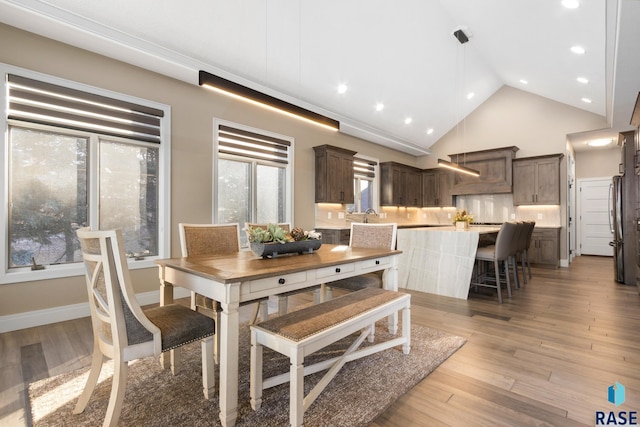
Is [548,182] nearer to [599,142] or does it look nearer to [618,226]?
[618,226]

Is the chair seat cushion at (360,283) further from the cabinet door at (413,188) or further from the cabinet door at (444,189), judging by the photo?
the cabinet door at (444,189)

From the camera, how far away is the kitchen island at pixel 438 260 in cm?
391

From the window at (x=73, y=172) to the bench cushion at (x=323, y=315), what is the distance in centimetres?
263

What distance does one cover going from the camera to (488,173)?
23.2 ft

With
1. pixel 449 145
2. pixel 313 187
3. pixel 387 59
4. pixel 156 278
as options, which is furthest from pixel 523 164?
pixel 156 278

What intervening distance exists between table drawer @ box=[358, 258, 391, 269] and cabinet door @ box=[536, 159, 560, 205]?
563cm

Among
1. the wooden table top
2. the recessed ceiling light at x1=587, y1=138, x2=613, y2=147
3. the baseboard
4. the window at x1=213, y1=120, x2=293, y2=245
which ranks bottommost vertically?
the baseboard

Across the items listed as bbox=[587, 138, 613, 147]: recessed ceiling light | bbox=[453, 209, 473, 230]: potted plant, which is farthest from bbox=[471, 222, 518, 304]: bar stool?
bbox=[587, 138, 613, 147]: recessed ceiling light

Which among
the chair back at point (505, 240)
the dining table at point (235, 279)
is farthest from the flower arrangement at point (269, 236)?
the chair back at point (505, 240)

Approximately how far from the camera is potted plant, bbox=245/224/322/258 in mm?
2190

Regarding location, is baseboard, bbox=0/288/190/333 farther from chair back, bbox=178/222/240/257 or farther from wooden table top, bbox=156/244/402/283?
wooden table top, bbox=156/244/402/283

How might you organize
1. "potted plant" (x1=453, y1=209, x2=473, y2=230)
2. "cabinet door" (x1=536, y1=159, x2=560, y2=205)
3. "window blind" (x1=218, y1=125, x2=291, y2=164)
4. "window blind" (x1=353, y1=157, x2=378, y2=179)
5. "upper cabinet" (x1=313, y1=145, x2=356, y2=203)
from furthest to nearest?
1. "window blind" (x1=353, y1=157, x2=378, y2=179)
2. "cabinet door" (x1=536, y1=159, x2=560, y2=205)
3. "upper cabinet" (x1=313, y1=145, x2=356, y2=203)
4. "potted plant" (x1=453, y1=209, x2=473, y2=230)
5. "window blind" (x1=218, y1=125, x2=291, y2=164)

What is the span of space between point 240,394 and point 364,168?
18.3 feet

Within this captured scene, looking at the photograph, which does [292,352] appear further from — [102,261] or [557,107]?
[557,107]
